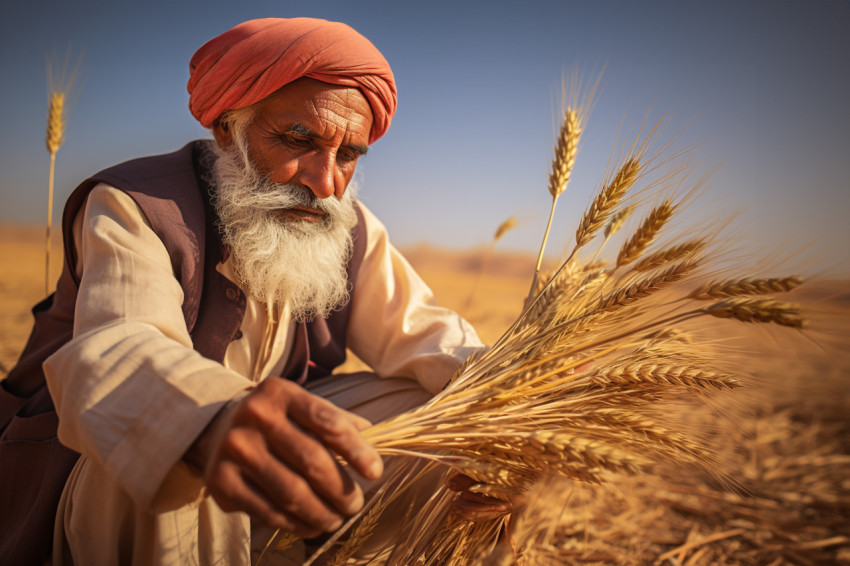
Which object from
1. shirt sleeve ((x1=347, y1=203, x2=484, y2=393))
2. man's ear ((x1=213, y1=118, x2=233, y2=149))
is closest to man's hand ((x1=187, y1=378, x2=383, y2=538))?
shirt sleeve ((x1=347, y1=203, x2=484, y2=393))

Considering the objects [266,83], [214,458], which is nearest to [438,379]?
[214,458]

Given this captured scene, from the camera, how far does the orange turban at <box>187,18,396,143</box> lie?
64.9 inches

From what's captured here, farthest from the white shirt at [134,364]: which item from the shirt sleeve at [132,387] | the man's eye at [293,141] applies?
the man's eye at [293,141]

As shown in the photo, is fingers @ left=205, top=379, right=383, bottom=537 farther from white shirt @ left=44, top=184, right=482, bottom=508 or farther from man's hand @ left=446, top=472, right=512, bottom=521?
man's hand @ left=446, top=472, right=512, bottom=521

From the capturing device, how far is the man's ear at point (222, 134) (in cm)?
187

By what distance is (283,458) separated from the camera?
30.3 inches

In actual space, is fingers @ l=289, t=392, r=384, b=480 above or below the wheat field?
above

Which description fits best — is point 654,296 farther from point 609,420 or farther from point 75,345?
point 75,345

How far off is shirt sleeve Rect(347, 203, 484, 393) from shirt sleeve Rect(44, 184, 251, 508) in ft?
3.44

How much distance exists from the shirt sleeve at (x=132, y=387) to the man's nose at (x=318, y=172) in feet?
2.51

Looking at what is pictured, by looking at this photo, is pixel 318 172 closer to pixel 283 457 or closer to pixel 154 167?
pixel 154 167

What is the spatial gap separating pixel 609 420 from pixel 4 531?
1.88 metres

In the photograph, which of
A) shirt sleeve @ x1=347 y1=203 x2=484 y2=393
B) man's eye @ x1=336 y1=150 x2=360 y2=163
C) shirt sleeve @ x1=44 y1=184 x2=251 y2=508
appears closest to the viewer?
shirt sleeve @ x1=44 y1=184 x2=251 y2=508

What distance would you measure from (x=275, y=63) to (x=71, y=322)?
3.92ft
